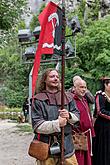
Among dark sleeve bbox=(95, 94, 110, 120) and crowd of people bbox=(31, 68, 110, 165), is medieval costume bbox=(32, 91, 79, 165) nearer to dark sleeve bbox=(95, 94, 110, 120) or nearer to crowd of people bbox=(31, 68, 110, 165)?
crowd of people bbox=(31, 68, 110, 165)

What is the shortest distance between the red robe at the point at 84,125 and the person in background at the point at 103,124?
18cm

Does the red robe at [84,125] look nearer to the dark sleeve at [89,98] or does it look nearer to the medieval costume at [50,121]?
the dark sleeve at [89,98]

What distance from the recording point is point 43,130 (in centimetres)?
357

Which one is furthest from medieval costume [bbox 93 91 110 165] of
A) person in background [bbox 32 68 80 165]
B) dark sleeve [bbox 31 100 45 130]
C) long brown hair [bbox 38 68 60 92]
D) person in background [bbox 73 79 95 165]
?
dark sleeve [bbox 31 100 45 130]

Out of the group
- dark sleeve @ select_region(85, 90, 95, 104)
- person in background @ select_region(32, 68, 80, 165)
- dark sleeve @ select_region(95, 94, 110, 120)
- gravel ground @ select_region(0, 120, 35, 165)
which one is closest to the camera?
person in background @ select_region(32, 68, 80, 165)

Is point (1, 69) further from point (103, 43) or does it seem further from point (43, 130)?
point (43, 130)

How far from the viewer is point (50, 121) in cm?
359

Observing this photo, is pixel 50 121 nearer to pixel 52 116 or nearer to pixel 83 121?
pixel 52 116

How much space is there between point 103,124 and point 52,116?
1.32 meters

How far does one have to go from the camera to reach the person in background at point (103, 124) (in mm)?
4773

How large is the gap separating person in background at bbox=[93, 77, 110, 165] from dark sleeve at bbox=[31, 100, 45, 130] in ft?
4.27

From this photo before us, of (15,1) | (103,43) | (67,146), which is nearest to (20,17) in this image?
(15,1)

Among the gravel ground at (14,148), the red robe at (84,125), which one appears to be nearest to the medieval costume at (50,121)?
the red robe at (84,125)

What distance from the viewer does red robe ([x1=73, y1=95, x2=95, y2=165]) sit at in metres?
4.57
